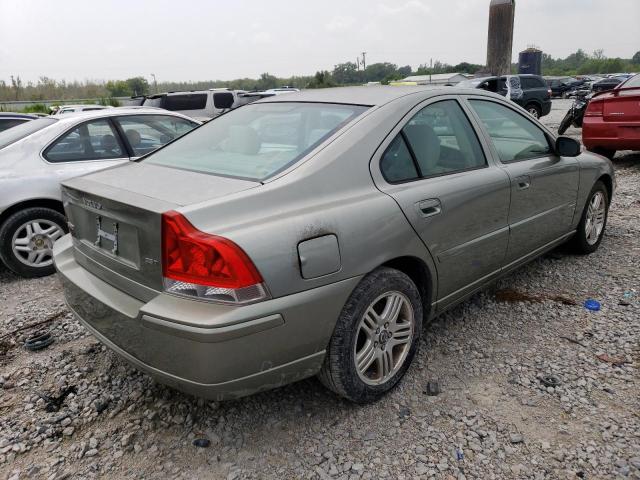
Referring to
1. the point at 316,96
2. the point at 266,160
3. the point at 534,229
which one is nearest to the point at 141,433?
the point at 266,160

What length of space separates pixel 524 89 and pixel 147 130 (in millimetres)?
15775

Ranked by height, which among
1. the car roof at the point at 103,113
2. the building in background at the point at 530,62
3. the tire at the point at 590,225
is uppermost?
the building in background at the point at 530,62

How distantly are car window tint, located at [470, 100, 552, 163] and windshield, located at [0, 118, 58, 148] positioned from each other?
158 inches

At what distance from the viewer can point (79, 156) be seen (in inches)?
190

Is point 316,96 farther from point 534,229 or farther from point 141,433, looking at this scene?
point 141,433

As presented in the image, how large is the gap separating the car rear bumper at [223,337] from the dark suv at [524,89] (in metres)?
16.5

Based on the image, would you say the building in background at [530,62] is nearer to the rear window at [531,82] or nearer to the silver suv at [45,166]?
the rear window at [531,82]

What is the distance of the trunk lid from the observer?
2.04 metres

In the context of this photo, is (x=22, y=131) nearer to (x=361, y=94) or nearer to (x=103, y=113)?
(x=103, y=113)

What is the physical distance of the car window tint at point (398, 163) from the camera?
100 inches

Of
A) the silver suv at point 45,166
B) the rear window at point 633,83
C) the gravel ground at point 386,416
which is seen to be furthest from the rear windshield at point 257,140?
the rear window at point 633,83

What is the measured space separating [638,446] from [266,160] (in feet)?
7.05

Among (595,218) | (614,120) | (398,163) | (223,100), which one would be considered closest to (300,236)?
(398,163)

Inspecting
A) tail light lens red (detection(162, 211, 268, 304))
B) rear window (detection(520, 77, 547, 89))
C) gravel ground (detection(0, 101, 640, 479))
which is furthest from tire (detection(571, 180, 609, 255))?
rear window (detection(520, 77, 547, 89))
